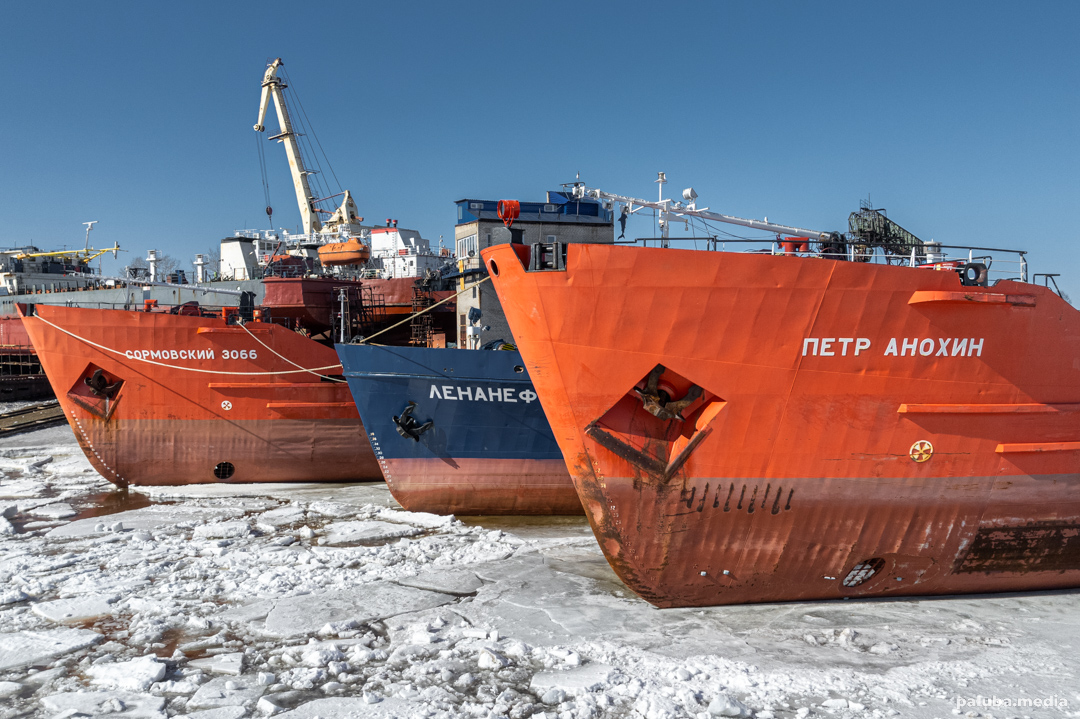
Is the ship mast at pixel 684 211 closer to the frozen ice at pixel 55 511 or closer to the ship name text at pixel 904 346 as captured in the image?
the ship name text at pixel 904 346

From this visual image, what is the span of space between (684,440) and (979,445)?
10.6 feet

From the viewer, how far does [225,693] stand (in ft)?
17.9

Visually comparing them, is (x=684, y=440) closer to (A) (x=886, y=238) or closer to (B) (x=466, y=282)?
(A) (x=886, y=238)

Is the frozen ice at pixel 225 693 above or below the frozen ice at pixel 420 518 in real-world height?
above

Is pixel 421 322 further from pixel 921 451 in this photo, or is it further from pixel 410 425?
pixel 921 451

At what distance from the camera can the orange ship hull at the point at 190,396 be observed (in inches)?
547

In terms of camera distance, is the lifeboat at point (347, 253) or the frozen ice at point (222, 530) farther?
the lifeboat at point (347, 253)

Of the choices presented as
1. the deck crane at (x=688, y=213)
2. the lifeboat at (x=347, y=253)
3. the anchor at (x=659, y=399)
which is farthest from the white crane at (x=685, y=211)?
the lifeboat at (x=347, y=253)

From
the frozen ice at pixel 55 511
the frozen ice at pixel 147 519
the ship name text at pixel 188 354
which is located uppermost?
the ship name text at pixel 188 354

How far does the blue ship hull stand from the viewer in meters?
11.2

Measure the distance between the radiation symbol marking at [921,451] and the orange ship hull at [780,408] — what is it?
21 mm

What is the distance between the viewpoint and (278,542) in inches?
387

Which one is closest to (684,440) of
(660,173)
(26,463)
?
(660,173)

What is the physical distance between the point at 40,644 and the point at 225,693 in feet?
7.71
